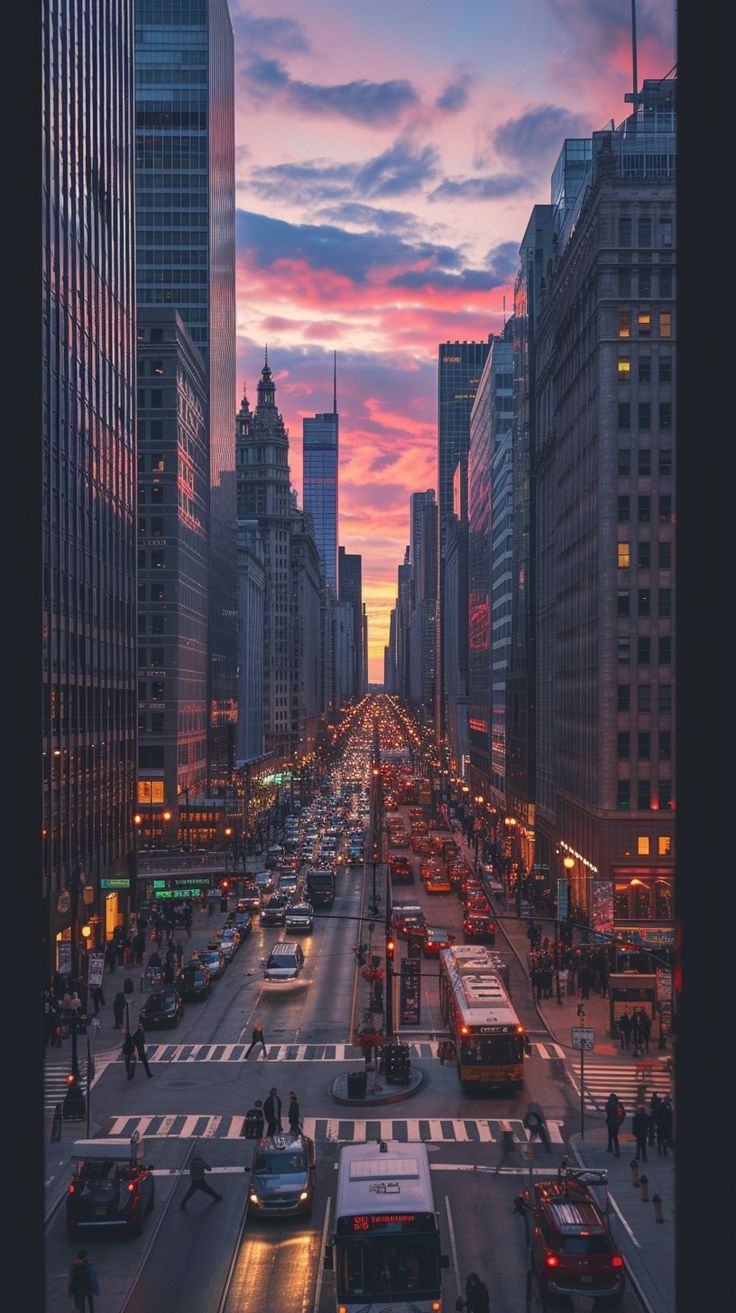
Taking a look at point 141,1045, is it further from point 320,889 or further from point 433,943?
point 320,889

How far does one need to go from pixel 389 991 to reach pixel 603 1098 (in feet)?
30.4

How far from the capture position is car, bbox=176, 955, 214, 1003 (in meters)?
56.2

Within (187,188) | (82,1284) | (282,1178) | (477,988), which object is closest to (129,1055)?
(477,988)

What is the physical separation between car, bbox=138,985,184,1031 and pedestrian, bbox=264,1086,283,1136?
50.7 feet

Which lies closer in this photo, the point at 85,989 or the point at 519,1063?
the point at 519,1063

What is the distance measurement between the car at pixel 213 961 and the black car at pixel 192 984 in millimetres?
3491

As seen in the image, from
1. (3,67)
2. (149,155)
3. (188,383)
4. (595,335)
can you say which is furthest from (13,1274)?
(149,155)

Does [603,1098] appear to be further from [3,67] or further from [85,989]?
[3,67]

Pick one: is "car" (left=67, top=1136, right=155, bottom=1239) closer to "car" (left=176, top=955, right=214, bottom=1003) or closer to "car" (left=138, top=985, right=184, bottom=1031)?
"car" (left=138, top=985, right=184, bottom=1031)

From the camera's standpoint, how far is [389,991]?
149 ft

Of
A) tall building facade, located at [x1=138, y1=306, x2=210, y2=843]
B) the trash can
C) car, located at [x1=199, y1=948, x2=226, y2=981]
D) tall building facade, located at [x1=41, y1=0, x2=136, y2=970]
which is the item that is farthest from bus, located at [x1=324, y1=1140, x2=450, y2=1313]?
tall building facade, located at [x1=138, y1=306, x2=210, y2=843]

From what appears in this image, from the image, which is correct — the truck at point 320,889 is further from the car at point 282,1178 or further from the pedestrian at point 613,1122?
the car at point 282,1178

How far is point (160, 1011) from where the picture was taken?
50719 mm

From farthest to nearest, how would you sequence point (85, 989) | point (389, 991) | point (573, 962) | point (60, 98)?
point (60, 98), point (573, 962), point (85, 989), point (389, 991)
